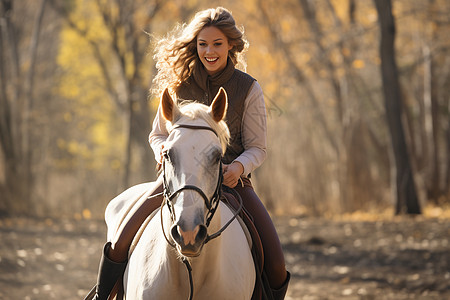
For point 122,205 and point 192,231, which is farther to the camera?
point 122,205

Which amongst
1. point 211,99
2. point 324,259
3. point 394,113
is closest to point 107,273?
point 211,99

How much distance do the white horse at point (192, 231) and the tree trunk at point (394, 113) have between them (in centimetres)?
1219

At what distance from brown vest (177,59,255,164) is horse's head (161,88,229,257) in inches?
28.0

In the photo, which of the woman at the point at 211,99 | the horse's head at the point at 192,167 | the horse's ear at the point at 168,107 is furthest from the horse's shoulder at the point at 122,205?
the horse's head at the point at 192,167

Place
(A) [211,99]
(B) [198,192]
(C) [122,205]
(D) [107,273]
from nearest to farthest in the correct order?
(B) [198,192] → (D) [107,273] → (A) [211,99] → (C) [122,205]

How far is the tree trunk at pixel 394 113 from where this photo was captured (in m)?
15.8

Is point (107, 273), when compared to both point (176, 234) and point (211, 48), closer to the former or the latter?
point (176, 234)

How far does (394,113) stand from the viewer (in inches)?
637

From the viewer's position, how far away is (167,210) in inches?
146

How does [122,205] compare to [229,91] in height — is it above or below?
below

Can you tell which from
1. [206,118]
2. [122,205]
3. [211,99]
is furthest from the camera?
[122,205]

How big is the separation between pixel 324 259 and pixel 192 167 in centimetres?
A: 887

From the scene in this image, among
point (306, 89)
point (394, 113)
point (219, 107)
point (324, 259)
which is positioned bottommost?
point (324, 259)

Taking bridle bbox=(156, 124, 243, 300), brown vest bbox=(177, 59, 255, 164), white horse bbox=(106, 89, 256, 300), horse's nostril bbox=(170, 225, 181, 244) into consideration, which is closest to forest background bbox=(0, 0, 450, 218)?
brown vest bbox=(177, 59, 255, 164)
